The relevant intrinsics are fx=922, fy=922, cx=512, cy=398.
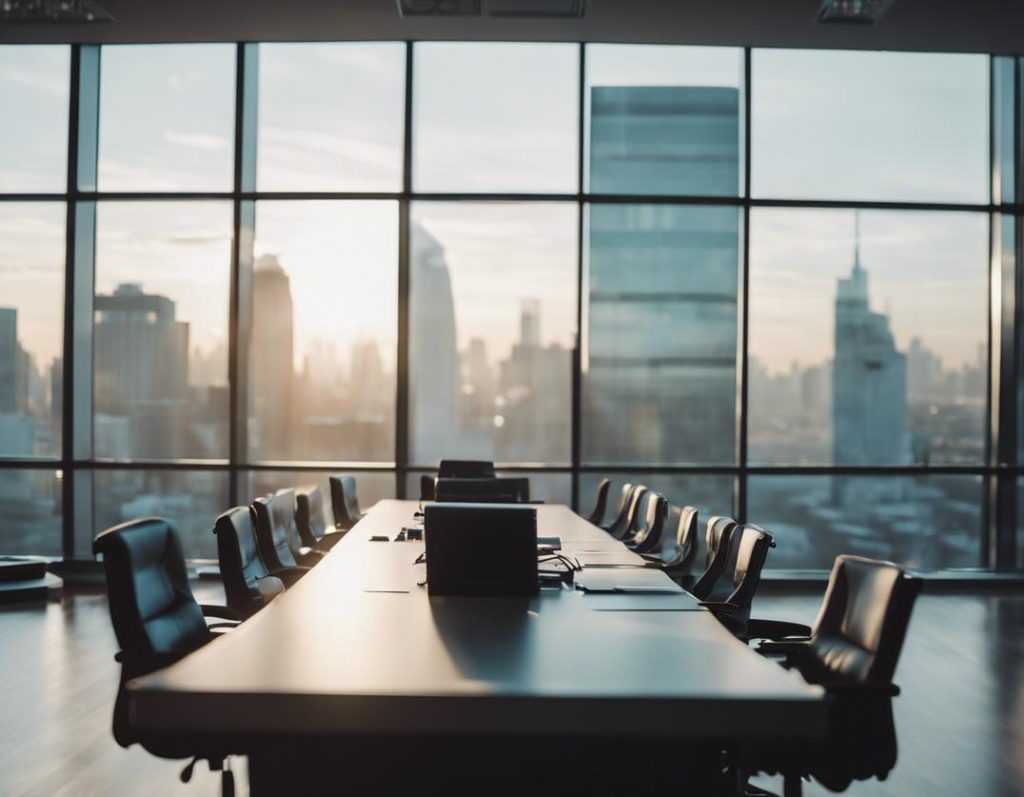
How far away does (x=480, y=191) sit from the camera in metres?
7.65

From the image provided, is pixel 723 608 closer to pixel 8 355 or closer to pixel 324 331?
pixel 324 331

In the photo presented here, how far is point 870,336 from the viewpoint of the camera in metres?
7.90

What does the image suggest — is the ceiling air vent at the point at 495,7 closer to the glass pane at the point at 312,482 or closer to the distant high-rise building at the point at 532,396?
the distant high-rise building at the point at 532,396

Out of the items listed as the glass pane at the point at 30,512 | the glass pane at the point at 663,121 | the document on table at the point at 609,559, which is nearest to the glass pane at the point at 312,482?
the glass pane at the point at 30,512

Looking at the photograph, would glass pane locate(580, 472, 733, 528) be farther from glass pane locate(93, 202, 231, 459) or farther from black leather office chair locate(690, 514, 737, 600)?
black leather office chair locate(690, 514, 737, 600)

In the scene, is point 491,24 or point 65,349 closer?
point 491,24

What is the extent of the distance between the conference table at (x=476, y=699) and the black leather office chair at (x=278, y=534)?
4.60 feet

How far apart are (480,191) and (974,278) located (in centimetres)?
429

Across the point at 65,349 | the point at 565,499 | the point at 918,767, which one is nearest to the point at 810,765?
the point at 918,767

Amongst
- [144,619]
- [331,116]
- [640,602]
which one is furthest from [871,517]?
[144,619]

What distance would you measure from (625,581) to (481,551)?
0.61 m

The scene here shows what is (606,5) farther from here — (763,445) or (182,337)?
(182,337)

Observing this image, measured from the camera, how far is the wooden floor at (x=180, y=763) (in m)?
3.54

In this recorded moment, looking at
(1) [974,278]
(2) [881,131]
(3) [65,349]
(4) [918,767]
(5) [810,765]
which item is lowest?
(4) [918,767]
